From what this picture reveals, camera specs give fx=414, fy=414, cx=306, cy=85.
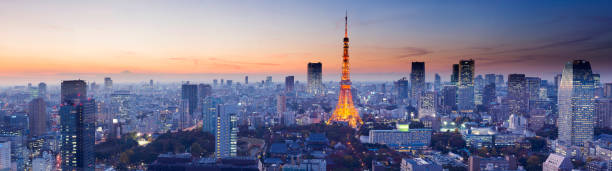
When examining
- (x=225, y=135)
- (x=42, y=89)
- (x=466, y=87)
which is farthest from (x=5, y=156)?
(x=466, y=87)

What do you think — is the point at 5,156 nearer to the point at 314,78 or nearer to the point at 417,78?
the point at 417,78

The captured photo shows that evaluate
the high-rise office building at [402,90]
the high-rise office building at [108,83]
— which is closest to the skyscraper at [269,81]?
the high-rise office building at [402,90]

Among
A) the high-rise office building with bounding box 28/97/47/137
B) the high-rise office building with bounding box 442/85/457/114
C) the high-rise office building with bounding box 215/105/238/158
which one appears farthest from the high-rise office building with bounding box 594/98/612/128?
the high-rise office building with bounding box 28/97/47/137

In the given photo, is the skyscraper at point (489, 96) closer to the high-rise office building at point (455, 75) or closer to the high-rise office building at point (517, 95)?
the high-rise office building at point (455, 75)

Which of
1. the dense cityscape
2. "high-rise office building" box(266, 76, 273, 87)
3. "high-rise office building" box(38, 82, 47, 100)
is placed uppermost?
"high-rise office building" box(266, 76, 273, 87)

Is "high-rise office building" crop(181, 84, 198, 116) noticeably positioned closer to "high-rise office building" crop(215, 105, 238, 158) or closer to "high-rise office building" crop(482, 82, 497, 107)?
"high-rise office building" crop(215, 105, 238, 158)
